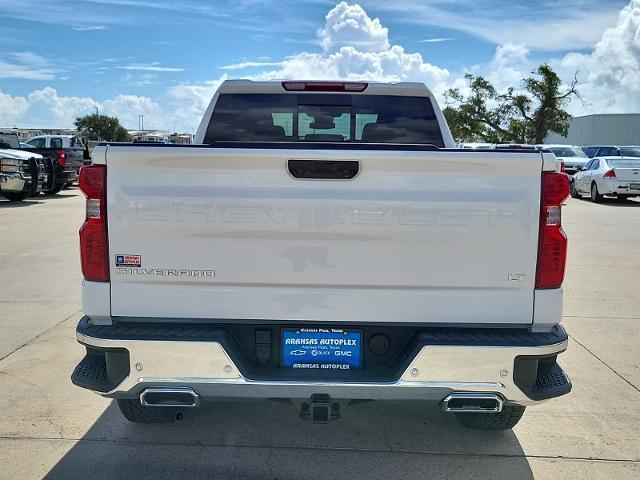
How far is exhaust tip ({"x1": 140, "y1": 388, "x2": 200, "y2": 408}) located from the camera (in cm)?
311

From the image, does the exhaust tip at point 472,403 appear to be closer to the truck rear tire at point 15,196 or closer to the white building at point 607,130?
the truck rear tire at point 15,196

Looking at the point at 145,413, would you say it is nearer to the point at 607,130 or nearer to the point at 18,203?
the point at 18,203

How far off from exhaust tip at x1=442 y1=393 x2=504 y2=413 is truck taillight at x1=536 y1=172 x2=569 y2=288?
0.57 meters

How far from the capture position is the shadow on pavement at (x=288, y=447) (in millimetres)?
3521

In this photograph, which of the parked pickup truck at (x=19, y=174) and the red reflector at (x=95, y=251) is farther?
the parked pickup truck at (x=19, y=174)

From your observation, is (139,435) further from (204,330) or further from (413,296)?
(413,296)

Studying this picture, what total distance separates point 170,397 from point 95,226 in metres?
0.87

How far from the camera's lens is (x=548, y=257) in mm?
3021

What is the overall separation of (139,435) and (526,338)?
2301mm

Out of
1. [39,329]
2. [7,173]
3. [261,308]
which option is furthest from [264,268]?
[7,173]

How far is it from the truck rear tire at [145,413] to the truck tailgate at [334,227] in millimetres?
1187

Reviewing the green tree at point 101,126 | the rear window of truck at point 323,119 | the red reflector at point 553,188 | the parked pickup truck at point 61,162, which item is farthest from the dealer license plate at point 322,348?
the green tree at point 101,126

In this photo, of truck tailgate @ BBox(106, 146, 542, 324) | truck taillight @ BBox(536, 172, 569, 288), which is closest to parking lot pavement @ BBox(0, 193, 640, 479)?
truck tailgate @ BBox(106, 146, 542, 324)

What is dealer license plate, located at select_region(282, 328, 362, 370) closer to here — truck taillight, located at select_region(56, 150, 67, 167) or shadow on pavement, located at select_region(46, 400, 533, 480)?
shadow on pavement, located at select_region(46, 400, 533, 480)
